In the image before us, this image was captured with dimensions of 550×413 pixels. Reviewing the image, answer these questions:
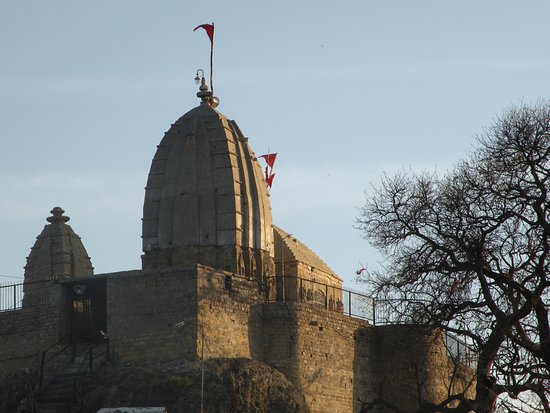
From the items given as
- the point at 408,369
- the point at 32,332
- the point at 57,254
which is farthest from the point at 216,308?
the point at 57,254

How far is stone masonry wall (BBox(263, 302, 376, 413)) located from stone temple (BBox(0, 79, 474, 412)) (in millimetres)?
49

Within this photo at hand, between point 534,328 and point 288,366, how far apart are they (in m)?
10.7

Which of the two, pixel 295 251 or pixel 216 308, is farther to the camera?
pixel 295 251

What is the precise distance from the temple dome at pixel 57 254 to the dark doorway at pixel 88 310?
7.94 meters

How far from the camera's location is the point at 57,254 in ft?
208

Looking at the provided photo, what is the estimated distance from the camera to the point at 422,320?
4934cm

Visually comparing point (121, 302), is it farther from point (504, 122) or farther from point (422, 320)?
point (504, 122)

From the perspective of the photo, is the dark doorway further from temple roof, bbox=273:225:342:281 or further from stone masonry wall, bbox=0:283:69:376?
temple roof, bbox=273:225:342:281

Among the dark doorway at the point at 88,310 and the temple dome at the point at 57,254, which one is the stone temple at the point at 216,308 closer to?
the dark doorway at the point at 88,310

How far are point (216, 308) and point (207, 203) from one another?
5813 millimetres

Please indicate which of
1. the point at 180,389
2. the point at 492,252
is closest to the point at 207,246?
the point at 180,389

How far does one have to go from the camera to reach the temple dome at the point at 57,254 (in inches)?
2488

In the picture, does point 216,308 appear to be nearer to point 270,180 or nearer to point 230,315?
point 230,315

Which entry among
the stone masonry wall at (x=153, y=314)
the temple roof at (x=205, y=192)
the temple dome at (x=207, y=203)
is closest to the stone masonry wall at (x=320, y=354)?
the temple dome at (x=207, y=203)
